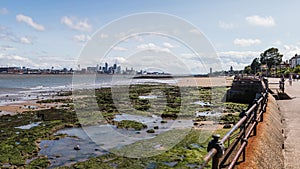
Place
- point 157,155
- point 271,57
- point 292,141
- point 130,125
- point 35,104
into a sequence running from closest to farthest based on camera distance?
1. point 292,141
2. point 157,155
3. point 130,125
4. point 35,104
5. point 271,57

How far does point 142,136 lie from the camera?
14.3 m

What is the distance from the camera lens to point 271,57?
87.5 metres

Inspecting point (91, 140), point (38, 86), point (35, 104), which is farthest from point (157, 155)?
point (38, 86)

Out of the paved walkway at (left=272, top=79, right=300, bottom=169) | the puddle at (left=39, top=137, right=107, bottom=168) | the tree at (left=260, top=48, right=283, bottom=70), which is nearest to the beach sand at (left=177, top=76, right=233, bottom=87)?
the tree at (left=260, top=48, right=283, bottom=70)

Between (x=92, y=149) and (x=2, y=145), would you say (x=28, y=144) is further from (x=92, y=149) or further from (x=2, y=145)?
(x=92, y=149)

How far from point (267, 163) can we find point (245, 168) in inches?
39.8

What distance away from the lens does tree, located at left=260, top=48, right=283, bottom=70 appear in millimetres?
86312

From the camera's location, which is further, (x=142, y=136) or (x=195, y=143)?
(x=142, y=136)

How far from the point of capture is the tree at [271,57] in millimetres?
86312

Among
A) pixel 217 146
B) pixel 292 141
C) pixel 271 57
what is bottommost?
pixel 292 141

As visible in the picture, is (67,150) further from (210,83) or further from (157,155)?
(210,83)

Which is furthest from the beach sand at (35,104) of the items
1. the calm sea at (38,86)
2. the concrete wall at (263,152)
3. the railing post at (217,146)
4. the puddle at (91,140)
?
the railing post at (217,146)

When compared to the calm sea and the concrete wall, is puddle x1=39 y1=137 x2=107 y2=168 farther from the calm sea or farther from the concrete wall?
the calm sea

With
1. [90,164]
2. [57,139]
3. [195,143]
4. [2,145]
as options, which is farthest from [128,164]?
[2,145]
